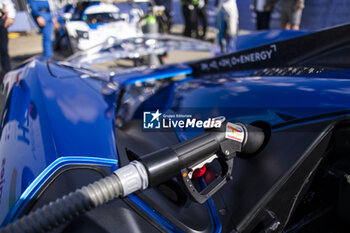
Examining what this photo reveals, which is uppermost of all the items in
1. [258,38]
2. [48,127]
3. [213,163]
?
[258,38]

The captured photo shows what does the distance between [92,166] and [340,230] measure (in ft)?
2.94

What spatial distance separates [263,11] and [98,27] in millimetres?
Answer: 3668

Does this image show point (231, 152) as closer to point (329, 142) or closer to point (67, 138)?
point (329, 142)

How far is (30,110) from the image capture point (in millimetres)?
1173

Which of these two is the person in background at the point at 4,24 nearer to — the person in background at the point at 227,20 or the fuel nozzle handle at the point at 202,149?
the person in background at the point at 227,20

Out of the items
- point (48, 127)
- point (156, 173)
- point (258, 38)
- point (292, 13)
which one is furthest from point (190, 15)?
point (156, 173)

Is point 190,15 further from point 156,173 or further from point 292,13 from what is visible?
point 156,173

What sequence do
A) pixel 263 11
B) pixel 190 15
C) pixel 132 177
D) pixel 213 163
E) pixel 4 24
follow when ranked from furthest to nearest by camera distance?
pixel 190 15, pixel 263 11, pixel 4 24, pixel 213 163, pixel 132 177

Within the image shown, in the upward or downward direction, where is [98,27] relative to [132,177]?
upward

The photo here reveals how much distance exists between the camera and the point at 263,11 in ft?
18.7

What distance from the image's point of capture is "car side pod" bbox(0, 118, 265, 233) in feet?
1.63

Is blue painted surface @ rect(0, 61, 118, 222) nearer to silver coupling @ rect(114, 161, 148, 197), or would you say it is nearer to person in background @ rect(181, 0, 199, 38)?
silver coupling @ rect(114, 161, 148, 197)

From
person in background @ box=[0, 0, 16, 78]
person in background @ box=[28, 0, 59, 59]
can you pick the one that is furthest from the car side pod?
person in background @ box=[28, 0, 59, 59]

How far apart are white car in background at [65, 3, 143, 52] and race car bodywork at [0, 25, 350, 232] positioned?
388 centimetres
